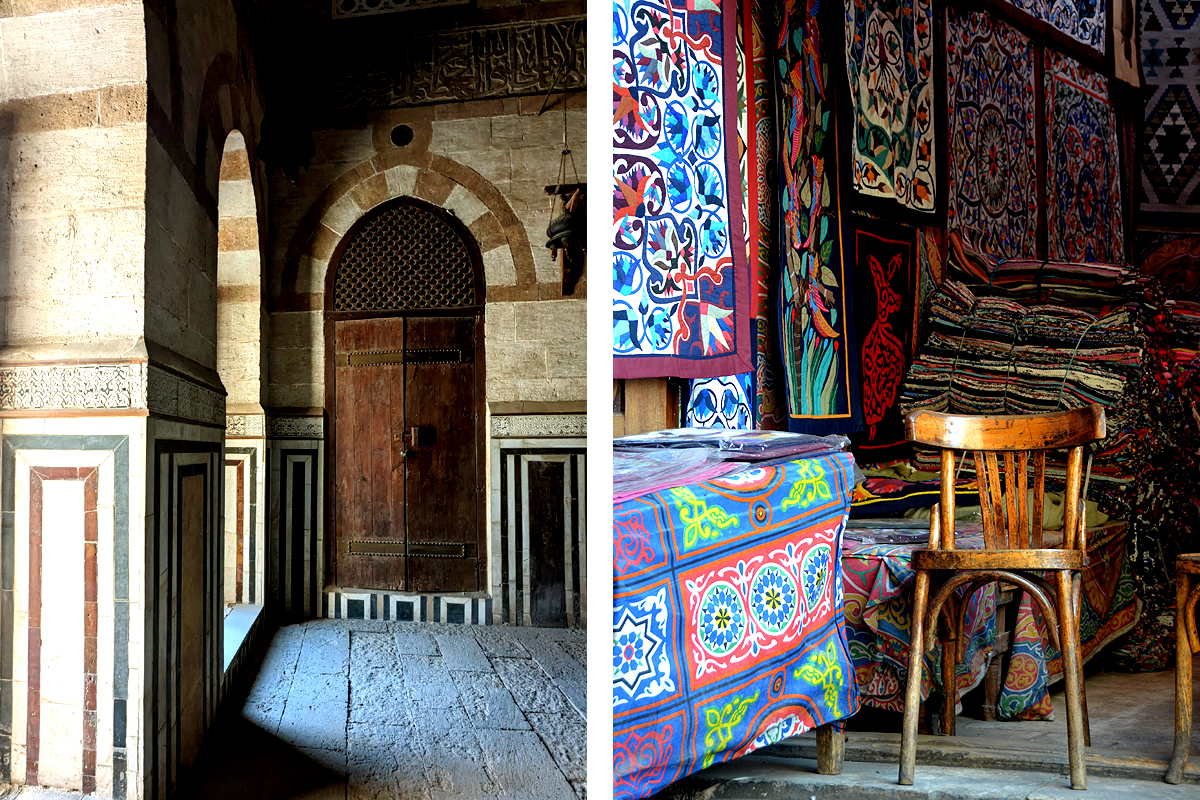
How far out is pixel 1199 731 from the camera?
6.47ft

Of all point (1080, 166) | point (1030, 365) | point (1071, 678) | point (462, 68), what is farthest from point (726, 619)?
point (462, 68)

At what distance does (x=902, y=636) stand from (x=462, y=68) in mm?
4164

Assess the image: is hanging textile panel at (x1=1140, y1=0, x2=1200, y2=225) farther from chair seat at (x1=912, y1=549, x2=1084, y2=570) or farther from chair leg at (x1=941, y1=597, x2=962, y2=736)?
chair seat at (x1=912, y1=549, x2=1084, y2=570)

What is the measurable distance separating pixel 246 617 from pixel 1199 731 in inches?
156

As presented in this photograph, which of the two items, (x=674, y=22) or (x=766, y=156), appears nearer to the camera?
(x=674, y=22)

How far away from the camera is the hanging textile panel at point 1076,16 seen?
3.55 m

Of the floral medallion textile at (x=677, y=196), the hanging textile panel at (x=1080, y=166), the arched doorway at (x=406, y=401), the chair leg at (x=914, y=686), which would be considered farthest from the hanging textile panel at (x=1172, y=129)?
the arched doorway at (x=406, y=401)

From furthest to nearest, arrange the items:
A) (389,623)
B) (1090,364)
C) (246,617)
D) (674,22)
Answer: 1. (389,623)
2. (246,617)
3. (1090,364)
4. (674,22)

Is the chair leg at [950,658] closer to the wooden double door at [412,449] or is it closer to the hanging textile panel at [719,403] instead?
the hanging textile panel at [719,403]

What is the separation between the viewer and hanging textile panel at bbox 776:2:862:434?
235 cm

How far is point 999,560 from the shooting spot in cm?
170

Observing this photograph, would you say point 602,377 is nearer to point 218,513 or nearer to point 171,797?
point 171,797

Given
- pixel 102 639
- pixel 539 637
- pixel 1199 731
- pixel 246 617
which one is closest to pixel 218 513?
pixel 102 639

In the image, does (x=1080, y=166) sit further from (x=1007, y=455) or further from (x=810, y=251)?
(x=1007, y=455)
